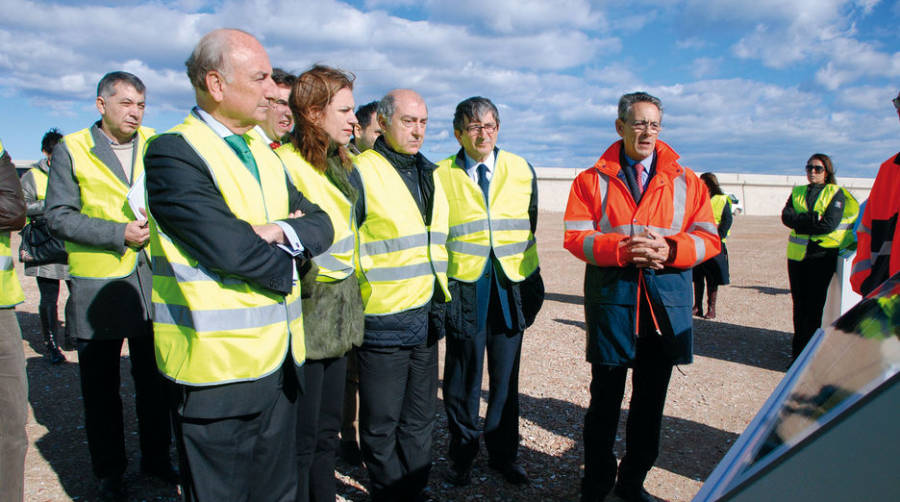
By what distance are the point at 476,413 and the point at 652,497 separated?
3.83ft

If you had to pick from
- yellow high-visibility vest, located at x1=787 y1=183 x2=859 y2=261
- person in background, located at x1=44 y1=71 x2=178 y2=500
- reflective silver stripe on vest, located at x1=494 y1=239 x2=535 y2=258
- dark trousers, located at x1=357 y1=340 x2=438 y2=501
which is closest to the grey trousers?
person in background, located at x1=44 y1=71 x2=178 y2=500

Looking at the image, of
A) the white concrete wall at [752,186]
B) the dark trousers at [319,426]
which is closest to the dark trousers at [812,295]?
the dark trousers at [319,426]

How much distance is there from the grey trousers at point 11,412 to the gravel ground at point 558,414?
929 mm

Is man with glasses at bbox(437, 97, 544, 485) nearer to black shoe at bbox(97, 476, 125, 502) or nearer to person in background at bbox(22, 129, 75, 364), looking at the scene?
black shoe at bbox(97, 476, 125, 502)

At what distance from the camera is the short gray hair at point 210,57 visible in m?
2.07

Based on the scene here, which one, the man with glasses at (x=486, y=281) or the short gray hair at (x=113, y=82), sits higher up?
the short gray hair at (x=113, y=82)

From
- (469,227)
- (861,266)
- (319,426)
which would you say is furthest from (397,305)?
(861,266)

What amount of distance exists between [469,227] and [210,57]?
75.7 inches

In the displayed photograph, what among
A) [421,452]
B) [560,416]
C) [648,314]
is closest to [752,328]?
[560,416]

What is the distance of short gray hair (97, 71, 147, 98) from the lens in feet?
11.1

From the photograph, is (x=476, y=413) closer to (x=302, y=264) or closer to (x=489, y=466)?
(x=489, y=466)

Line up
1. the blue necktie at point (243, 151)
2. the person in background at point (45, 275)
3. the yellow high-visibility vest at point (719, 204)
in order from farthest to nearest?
the yellow high-visibility vest at point (719, 204) → the person in background at point (45, 275) → the blue necktie at point (243, 151)

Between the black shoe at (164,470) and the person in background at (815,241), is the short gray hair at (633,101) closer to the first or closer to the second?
the black shoe at (164,470)

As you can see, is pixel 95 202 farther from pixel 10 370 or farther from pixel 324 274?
pixel 324 274
